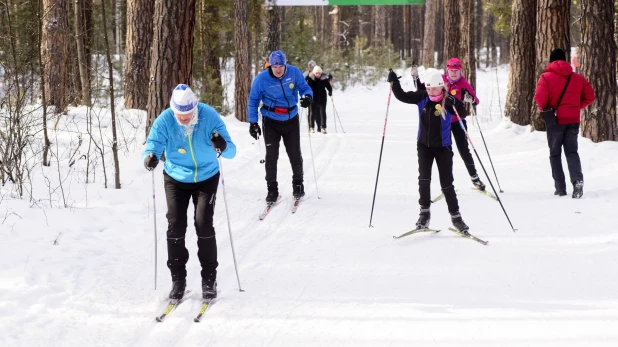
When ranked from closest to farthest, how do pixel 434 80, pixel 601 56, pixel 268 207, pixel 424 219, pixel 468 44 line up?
pixel 434 80, pixel 424 219, pixel 268 207, pixel 601 56, pixel 468 44

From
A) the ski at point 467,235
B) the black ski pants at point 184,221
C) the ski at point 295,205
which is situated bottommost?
the ski at point 467,235

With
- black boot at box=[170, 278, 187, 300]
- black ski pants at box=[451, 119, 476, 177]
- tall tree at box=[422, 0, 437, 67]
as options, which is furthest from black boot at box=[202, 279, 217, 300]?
tall tree at box=[422, 0, 437, 67]

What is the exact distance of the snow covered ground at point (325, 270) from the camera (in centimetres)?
445

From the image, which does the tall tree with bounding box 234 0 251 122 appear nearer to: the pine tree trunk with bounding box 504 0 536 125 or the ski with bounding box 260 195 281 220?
the pine tree trunk with bounding box 504 0 536 125

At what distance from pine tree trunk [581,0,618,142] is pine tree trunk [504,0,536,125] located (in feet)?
11.9

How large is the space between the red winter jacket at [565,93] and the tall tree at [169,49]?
5559mm

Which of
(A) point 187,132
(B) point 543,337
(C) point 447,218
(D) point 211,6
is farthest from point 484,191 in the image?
(D) point 211,6

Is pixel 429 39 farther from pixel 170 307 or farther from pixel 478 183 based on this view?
pixel 170 307

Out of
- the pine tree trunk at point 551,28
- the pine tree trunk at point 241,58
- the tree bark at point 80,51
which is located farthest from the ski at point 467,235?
the pine tree trunk at point 241,58

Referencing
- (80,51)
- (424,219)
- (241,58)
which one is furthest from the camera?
(241,58)

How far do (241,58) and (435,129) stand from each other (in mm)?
11003

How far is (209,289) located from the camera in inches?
200

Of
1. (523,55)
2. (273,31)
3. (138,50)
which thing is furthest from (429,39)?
(138,50)

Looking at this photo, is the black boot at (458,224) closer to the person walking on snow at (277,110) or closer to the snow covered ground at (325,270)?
the snow covered ground at (325,270)
